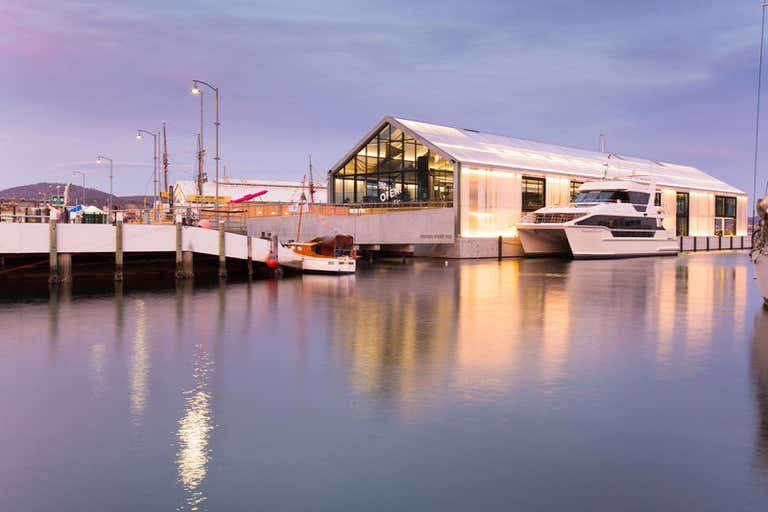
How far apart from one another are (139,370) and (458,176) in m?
45.9

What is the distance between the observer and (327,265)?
39.8m

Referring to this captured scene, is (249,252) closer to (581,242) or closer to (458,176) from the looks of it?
(458,176)

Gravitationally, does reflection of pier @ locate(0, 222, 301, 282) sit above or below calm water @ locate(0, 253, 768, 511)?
above

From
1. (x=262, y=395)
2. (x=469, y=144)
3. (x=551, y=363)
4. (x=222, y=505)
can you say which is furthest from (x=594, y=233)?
(x=222, y=505)

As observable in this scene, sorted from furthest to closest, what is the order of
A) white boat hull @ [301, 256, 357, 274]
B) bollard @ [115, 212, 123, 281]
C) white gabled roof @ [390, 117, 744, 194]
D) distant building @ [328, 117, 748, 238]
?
white gabled roof @ [390, 117, 744, 194] < distant building @ [328, 117, 748, 238] < white boat hull @ [301, 256, 357, 274] < bollard @ [115, 212, 123, 281]

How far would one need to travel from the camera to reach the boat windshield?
2416 inches

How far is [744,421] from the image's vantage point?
10.3 metres

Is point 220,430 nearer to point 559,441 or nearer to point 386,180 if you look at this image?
point 559,441

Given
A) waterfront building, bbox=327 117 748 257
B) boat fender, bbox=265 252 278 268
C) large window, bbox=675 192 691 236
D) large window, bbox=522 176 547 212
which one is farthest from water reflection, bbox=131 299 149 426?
large window, bbox=675 192 691 236

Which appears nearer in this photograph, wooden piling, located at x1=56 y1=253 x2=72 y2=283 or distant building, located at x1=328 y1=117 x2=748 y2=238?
wooden piling, located at x1=56 y1=253 x2=72 y2=283

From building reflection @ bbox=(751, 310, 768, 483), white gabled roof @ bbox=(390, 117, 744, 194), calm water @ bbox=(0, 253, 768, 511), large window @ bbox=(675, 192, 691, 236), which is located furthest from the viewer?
large window @ bbox=(675, 192, 691, 236)

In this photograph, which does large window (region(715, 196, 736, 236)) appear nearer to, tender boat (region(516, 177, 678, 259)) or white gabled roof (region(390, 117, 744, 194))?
white gabled roof (region(390, 117, 744, 194))

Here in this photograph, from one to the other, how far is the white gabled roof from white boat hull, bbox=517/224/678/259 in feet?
23.3

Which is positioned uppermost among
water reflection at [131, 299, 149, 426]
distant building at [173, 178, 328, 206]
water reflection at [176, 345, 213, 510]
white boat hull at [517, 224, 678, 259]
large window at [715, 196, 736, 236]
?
distant building at [173, 178, 328, 206]
